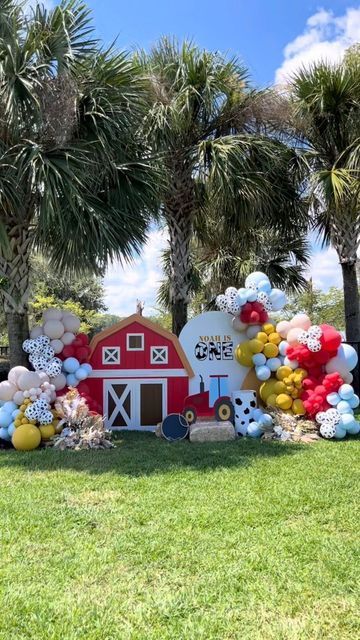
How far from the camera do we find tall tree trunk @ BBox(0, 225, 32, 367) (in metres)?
7.46

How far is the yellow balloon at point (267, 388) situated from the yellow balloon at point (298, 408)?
0.42 m

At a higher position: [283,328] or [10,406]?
[283,328]

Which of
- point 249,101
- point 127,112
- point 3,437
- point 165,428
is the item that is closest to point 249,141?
point 249,101

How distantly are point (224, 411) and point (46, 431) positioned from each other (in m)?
2.63

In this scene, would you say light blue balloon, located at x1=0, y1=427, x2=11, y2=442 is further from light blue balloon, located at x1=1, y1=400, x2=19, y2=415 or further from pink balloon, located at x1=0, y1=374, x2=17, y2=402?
pink balloon, located at x1=0, y1=374, x2=17, y2=402

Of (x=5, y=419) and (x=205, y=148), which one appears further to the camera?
(x=205, y=148)

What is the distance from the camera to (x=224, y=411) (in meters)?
7.68

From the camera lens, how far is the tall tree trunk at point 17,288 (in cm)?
746

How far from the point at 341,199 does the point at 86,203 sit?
476 centimetres

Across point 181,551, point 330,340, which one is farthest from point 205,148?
point 181,551

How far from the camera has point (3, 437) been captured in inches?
268

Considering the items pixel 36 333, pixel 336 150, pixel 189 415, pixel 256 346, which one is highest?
pixel 336 150

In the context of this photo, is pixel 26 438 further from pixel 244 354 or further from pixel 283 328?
pixel 283 328

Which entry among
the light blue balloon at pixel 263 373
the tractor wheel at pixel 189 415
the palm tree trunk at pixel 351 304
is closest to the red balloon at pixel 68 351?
the tractor wheel at pixel 189 415
